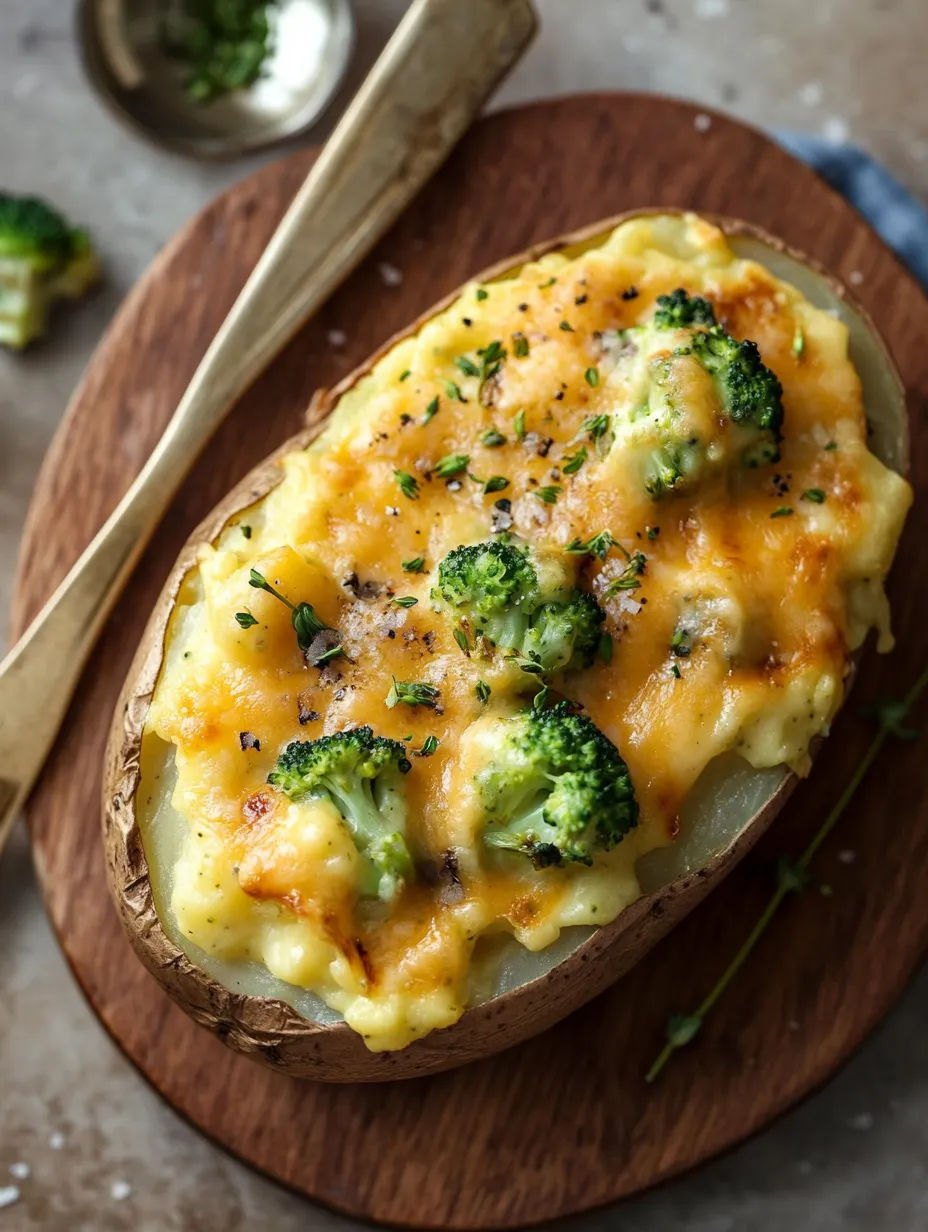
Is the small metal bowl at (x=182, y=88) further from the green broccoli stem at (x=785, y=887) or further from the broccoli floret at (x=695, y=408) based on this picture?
the green broccoli stem at (x=785, y=887)

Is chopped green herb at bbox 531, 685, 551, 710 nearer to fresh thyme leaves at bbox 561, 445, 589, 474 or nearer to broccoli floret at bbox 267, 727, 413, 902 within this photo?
broccoli floret at bbox 267, 727, 413, 902

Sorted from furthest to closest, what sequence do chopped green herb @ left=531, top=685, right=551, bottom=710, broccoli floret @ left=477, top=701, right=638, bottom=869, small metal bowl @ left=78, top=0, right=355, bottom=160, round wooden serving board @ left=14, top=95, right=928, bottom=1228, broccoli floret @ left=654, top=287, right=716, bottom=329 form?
1. small metal bowl @ left=78, top=0, right=355, bottom=160
2. round wooden serving board @ left=14, top=95, right=928, bottom=1228
3. broccoli floret @ left=654, top=287, right=716, bottom=329
4. chopped green herb @ left=531, top=685, right=551, bottom=710
5. broccoli floret @ left=477, top=701, right=638, bottom=869

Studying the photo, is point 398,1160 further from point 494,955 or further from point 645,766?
point 645,766

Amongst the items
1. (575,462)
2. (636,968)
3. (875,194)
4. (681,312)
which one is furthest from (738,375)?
(636,968)

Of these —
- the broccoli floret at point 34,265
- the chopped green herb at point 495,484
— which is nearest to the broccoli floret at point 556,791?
the chopped green herb at point 495,484

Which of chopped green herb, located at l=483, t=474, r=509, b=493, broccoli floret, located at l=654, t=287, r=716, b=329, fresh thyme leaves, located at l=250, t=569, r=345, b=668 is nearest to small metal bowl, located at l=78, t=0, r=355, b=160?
broccoli floret, located at l=654, t=287, r=716, b=329

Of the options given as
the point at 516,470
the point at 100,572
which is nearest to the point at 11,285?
the point at 100,572
